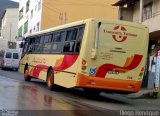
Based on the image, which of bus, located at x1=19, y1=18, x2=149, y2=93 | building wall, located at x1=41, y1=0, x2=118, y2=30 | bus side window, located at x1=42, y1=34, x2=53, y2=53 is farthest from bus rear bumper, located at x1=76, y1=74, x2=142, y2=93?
Result: building wall, located at x1=41, y1=0, x2=118, y2=30

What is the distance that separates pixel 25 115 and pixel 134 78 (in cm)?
742

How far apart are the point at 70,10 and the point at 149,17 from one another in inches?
1040

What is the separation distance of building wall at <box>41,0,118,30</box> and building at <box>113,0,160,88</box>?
2052 cm

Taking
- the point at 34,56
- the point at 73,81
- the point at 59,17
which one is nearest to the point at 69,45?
the point at 73,81

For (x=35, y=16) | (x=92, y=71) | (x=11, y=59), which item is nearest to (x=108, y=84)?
(x=92, y=71)

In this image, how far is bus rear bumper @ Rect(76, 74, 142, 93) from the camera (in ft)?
55.1

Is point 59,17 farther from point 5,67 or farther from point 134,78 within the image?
point 134,78

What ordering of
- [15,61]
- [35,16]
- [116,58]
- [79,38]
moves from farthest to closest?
[35,16] → [15,61] → [79,38] → [116,58]

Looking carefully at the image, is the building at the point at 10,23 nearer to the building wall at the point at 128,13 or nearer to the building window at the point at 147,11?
the building wall at the point at 128,13

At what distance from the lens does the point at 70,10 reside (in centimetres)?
5516

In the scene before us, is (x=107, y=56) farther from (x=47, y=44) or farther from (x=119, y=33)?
(x=47, y=44)

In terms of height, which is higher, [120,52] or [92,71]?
[120,52]

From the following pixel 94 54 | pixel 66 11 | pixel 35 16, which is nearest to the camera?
pixel 94 54

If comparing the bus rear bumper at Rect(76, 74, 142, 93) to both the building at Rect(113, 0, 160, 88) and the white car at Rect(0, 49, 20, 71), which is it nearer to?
the building at Rect(113, 0, 160, 88)
